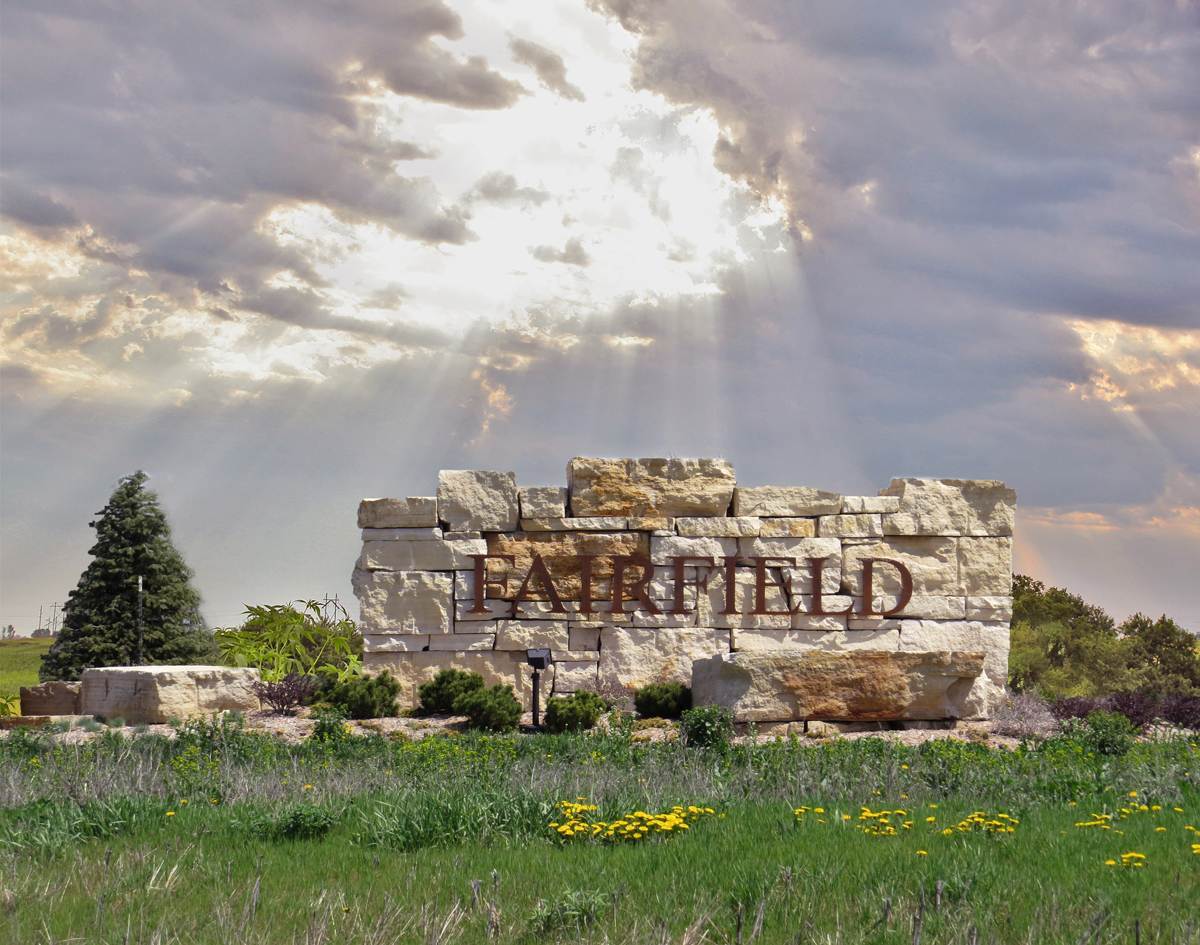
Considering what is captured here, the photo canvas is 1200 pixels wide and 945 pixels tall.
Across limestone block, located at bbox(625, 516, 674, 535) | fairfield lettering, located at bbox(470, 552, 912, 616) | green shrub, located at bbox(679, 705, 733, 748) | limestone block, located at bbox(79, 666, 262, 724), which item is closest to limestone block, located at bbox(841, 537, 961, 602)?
fairfield lettering, located at bbox(470, 552, 912, 616)

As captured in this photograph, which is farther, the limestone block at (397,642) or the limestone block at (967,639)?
the limestone block at (967,639)

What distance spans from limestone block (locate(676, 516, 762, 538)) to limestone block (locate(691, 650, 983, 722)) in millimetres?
2090

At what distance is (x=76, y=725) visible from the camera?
1296cm

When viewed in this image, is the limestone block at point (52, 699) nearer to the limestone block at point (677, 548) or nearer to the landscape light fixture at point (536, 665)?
the landscape light fixture at point (536, 665)

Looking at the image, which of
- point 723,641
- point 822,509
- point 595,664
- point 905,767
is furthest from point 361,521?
point 905,767

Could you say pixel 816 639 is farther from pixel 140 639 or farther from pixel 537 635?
pixel 140 639

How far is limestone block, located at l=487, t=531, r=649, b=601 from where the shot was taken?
1488 cm

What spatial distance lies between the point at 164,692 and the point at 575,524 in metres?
5.57

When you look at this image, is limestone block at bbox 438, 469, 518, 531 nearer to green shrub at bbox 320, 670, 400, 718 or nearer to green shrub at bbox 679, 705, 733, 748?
green shrub at bbox 320, 670, 400, 718

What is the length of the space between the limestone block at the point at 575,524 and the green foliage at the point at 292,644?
3204 mm

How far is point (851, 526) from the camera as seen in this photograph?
15.5 m

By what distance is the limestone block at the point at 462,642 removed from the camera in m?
14.9

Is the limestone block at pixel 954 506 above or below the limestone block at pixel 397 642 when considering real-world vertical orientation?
above

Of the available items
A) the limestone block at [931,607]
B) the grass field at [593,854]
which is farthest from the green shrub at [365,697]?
the limestone block at [931,607]
